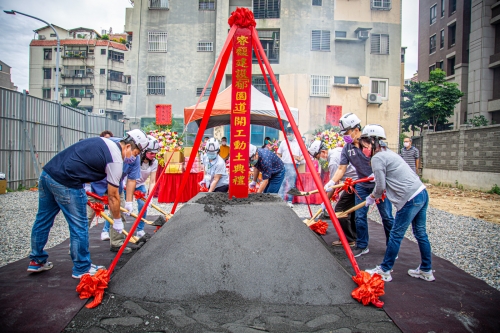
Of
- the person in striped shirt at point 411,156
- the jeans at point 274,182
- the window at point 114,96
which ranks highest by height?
the window at point 114,96

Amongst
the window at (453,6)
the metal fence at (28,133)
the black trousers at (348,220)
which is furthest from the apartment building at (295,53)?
the black trousers at (348,220)

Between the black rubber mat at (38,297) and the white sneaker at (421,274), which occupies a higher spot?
the white sneaker at (421,274)

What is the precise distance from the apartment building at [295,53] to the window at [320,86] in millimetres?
51

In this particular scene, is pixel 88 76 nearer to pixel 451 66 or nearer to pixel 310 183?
pixel 310 183

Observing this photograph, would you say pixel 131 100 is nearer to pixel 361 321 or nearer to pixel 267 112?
pixel 267 112

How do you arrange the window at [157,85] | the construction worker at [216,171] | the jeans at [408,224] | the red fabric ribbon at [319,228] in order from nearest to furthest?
1. the jeans at [408,224]
2. the red fabric ribbon at [319,228]
3. the construction worker at [216,171]
4. the window at [157,85]

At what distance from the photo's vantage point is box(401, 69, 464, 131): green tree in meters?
16.6

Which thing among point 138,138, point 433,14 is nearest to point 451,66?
point 433,14

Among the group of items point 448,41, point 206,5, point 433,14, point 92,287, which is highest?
point 433,14

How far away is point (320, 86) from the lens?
16844mm

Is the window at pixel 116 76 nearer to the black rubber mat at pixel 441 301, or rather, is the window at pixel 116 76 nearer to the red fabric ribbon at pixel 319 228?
the red fabric ribbon at pixel 319 228

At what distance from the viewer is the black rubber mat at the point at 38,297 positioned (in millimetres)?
2389

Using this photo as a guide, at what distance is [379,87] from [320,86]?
3448mm

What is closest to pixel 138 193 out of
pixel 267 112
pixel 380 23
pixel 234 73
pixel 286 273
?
pixel 234 73
